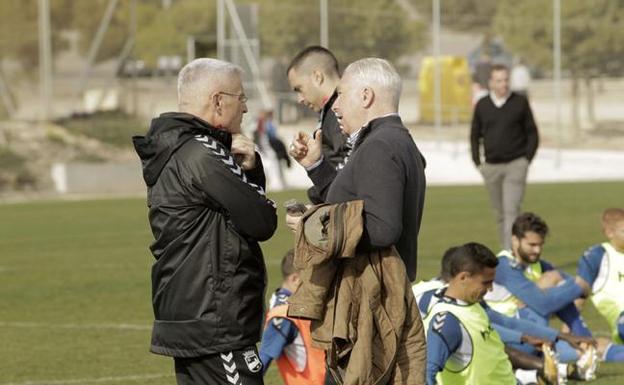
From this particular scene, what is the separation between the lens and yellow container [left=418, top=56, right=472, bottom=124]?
138 ft

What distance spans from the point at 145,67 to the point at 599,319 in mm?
35714

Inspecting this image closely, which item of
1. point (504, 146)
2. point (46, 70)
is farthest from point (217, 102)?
point (46, 70)

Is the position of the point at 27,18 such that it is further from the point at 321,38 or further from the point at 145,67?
the point at 321,38

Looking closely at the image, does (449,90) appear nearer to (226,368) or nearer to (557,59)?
(557,59)

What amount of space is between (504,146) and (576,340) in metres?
6.97

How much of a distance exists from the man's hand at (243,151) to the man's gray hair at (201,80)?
0.22m

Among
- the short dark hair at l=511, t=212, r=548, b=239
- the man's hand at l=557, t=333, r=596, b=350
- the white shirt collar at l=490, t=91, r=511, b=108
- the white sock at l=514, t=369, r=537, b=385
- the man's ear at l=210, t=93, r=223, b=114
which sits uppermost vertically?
the man's ear at l=210, t=93, r=223, b=114

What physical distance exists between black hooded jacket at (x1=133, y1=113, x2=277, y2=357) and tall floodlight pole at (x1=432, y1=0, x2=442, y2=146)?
114 feet

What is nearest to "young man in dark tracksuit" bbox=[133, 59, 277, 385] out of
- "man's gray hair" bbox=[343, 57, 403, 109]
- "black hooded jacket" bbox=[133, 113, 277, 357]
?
"black hooded jacket" bbox=[133, 113, 277, 357]

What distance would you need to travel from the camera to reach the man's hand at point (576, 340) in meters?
10.3

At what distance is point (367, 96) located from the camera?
6.13m

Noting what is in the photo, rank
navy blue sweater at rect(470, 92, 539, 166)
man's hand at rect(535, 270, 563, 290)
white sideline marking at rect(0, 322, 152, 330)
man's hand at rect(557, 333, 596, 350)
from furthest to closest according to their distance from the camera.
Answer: navy blue sweater at rect(470, 92, 539, 166)
white sideline marking at rect(0, 322, 152, 330)
man's hand at rect(535, 270, 563, 290)
man's hand at rect(557, 333, 596, 350)

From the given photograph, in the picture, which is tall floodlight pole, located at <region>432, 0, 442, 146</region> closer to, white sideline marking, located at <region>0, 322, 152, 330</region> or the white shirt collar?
the white shirt collar

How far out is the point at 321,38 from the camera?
4266cm
